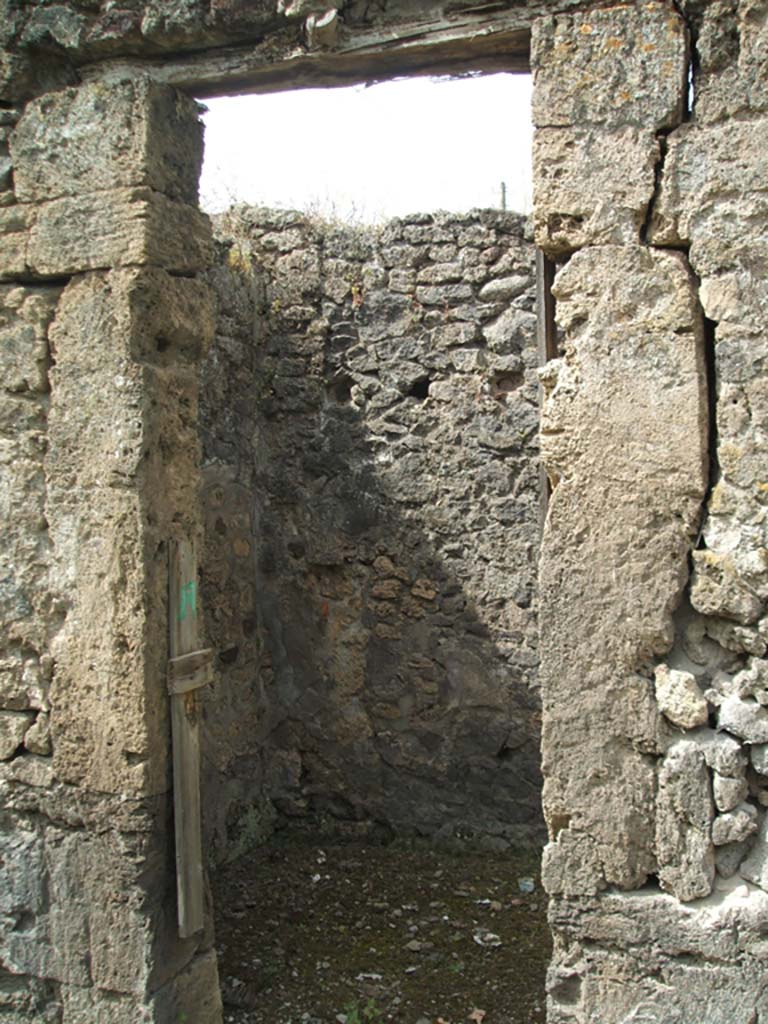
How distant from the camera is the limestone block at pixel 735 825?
2.55m

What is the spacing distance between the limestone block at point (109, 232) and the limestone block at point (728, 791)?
2190 mm

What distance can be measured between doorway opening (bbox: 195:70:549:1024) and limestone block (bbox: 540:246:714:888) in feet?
9.10

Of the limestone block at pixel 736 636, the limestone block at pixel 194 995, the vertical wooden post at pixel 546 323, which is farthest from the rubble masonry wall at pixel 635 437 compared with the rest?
the limestone block at pixel 194 995

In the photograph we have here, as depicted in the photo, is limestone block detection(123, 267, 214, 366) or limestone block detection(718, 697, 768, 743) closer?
limestone block detection(718, 697, 768, 743)

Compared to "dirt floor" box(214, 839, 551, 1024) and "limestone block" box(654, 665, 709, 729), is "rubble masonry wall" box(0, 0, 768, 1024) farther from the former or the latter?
Result: "dirt floor" box(214, 839, 551, 1024)

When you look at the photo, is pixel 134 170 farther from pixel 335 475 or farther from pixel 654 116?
pixel 335 475

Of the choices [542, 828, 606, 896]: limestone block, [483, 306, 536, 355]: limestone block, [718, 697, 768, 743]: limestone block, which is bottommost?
[542, 828, 606, 896]: limestone block

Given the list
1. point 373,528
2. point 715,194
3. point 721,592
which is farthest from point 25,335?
point 373,528

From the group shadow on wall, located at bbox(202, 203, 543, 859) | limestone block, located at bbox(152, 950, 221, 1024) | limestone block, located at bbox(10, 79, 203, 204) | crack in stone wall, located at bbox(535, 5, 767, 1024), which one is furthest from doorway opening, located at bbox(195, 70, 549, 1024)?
crack in stone wall, located at bbox(535, 5, 767, 1024)

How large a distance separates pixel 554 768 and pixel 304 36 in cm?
Answer: 217

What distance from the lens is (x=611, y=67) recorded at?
A: 8.56ft

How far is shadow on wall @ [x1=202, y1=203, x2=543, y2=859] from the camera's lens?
5586 mm

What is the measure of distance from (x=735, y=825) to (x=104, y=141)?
266 centimetres

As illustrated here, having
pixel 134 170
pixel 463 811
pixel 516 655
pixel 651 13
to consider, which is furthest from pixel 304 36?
pixel 463 811
